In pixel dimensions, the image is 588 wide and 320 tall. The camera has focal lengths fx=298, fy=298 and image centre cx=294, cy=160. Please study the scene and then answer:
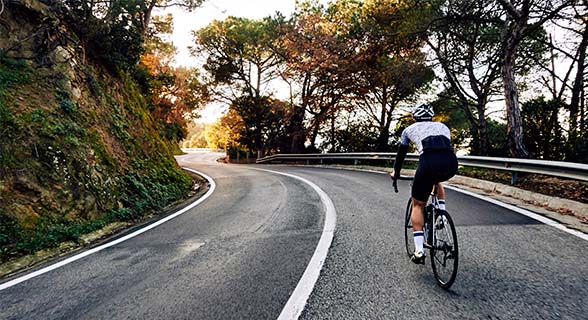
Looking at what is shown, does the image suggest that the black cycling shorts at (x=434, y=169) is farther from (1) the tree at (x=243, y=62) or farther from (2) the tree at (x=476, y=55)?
(1) the tree at (x=243, y=62)

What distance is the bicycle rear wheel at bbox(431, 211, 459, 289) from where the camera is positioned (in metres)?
2.82

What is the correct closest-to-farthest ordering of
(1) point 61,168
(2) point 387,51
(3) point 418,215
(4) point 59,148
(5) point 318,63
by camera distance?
(3) point 418,215 < (1) point 61,168 < (4) point 59,148 < (2) point 387,51 < (5) point 318,63

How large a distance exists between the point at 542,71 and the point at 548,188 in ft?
58.7

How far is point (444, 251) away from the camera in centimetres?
299

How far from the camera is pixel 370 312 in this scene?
2502 millimetres

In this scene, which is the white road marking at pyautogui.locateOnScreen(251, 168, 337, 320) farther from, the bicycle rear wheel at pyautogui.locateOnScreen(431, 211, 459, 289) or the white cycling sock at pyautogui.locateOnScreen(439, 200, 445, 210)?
the white cycling sock at pyautogui.locateOnScreen(439, 200, 445, 210)

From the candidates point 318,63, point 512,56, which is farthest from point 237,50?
point 512,56

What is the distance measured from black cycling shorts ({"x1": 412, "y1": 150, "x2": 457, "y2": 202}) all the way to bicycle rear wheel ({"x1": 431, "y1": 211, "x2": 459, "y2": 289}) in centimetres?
32

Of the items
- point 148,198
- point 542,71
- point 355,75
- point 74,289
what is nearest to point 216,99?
point 355,75

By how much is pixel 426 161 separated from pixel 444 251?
0.93 m

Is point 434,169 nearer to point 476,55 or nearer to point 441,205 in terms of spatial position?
point 441,205

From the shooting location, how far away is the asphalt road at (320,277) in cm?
261

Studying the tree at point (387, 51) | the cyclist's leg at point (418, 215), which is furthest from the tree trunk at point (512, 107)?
the cyclist's leg at point (418, 215)

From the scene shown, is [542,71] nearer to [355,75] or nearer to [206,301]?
[355,75]
